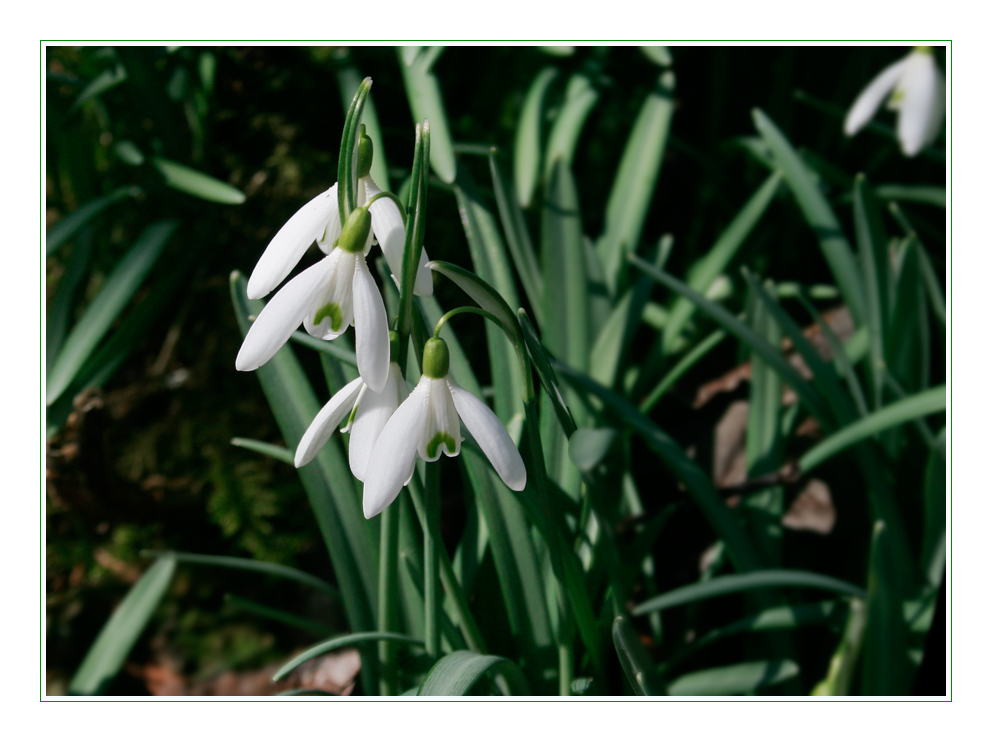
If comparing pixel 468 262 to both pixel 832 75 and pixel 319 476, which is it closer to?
pixel 319 476

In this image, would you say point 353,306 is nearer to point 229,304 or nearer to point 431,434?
point 431,434

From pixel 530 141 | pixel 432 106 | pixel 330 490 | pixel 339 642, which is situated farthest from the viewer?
pixel 530 141

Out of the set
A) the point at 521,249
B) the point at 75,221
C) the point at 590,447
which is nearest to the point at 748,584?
the point at 590,447

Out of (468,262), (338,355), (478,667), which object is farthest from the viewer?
(468,262)

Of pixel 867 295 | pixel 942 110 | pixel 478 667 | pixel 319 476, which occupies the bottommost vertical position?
pixel 478 667

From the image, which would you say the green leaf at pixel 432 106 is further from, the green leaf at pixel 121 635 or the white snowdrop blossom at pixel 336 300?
the green leaf at pixel 121 635

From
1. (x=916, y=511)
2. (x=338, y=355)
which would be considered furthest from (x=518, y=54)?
(x=916, y=511)

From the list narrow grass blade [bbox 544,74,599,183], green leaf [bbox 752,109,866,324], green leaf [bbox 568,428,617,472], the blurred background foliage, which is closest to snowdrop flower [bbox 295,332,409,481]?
green leaf [bbox 568,428,617,472]
